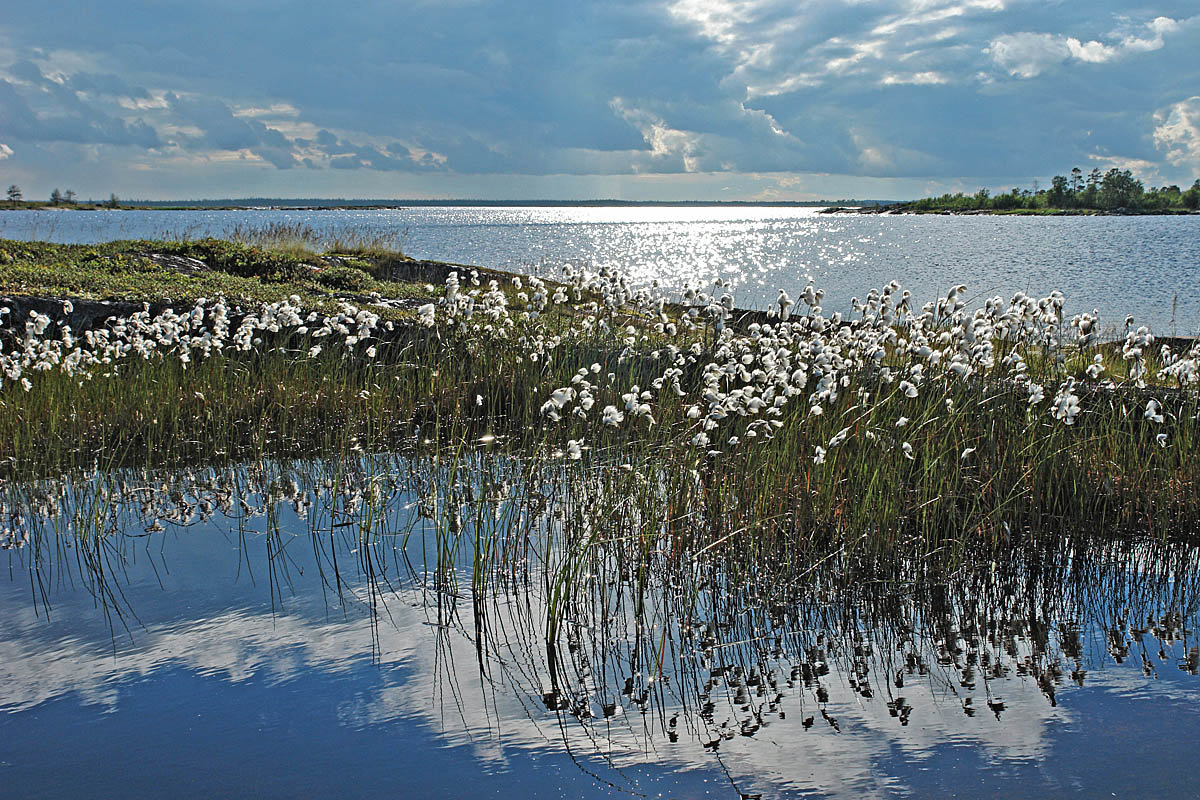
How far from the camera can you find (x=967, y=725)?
343 cm

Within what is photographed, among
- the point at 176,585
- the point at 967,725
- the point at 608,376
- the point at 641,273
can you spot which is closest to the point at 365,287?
the point at 608,376

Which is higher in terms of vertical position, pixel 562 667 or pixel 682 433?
pixel 682 433

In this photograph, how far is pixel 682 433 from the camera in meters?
5.88

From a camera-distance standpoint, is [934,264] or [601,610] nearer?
[601,610]

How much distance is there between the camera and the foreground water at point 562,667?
3.16 metres

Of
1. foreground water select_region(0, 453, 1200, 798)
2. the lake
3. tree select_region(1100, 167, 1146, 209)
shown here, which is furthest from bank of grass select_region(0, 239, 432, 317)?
tree select_region(1100, 167, 1146, 209)

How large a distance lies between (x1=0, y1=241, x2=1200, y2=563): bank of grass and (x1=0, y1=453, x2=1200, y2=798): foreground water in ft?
1.02

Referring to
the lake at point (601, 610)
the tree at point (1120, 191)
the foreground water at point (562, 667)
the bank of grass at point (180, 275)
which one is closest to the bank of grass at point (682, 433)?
the lake at point (601, 610)

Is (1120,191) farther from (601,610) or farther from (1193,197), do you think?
(601,610)

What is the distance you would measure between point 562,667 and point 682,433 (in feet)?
7.58

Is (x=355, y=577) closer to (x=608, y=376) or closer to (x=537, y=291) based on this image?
(x=608, y=376)

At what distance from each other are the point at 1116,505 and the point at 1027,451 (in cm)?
63

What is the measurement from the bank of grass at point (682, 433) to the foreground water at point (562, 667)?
0.31 m

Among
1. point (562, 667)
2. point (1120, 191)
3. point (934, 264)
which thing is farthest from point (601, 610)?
point (1120, 191)
